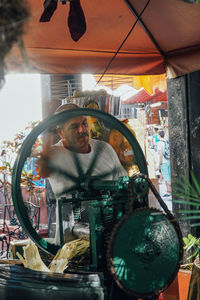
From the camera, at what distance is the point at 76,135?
6.56ft

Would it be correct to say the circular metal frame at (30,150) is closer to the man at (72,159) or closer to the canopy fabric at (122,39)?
the man at (72,159)

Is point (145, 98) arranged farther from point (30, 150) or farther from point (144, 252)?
point (144, 252)

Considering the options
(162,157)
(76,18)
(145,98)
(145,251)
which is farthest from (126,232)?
(145,98)

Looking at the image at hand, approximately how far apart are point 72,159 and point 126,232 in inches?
23.4

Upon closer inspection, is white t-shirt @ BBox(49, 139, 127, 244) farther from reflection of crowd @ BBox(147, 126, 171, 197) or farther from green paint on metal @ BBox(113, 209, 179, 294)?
reflection of crowd @ BBox(147, 126, 171, 197)

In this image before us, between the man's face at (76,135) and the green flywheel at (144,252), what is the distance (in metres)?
0.64

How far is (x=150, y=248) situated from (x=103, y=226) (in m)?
0.29

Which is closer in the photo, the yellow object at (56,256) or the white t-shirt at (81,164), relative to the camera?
the yellow object at (56,256)

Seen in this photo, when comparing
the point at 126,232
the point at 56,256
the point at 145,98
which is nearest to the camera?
the point at 126,232

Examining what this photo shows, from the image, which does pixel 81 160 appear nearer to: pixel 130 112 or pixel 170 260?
pixel 170 260

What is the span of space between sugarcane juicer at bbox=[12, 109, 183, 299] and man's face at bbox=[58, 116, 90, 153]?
0.75 feet

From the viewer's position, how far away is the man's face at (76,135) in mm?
1931

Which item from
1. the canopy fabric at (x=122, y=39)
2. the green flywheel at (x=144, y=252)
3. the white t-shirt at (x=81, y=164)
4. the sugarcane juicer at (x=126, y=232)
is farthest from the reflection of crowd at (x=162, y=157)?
the green flywheel at (x=144, y=252)

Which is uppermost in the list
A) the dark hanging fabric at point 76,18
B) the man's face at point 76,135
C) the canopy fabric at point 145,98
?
the canopy fabric at point 145,98
